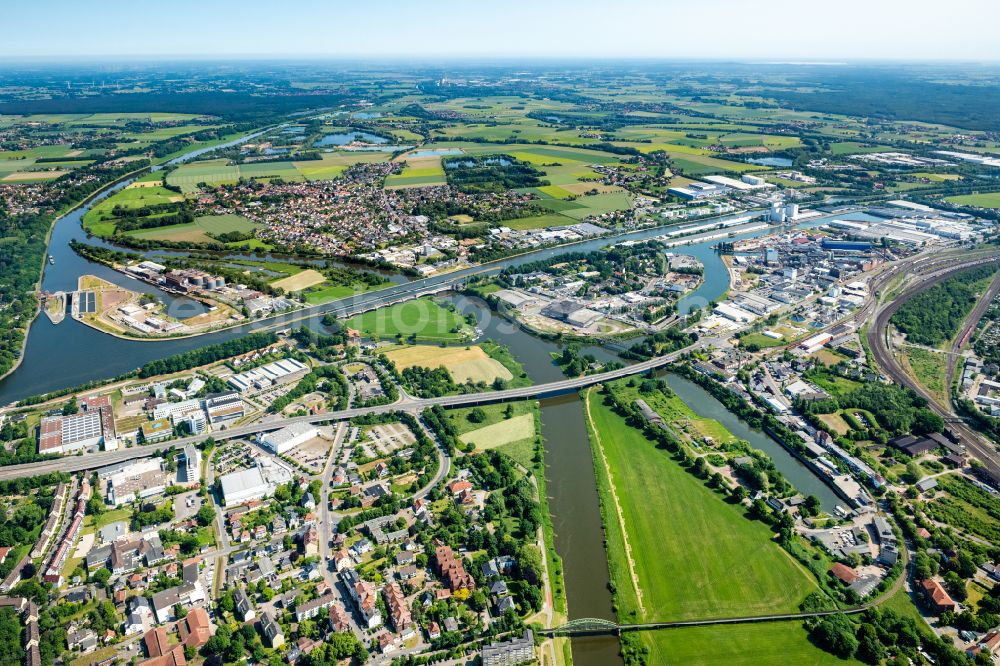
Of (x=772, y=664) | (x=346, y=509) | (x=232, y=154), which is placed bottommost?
(x=772, y=664)

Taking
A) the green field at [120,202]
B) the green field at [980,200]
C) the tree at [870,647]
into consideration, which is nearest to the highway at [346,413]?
the tree at [870,647]

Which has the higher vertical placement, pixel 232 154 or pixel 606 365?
pixel 232 154

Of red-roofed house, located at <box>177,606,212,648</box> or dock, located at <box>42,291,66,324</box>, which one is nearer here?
red-roofed house, located at <box>177,606,212,648</box>

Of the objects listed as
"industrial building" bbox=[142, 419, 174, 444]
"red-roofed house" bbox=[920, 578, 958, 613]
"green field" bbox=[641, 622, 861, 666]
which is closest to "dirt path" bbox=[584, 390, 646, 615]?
"green field" bbox=[641, 622, 861, 666]

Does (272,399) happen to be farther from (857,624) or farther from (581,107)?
(581,107)

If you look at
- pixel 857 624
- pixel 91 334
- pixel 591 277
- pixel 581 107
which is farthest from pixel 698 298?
pixel 581 107

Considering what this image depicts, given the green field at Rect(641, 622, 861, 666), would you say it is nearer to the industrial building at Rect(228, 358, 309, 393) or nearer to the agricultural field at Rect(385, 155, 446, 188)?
the industrial building at Rect(228, 358, 309, 393)

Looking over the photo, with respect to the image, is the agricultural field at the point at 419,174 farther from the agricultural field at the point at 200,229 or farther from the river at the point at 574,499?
the river at the point at 574,499

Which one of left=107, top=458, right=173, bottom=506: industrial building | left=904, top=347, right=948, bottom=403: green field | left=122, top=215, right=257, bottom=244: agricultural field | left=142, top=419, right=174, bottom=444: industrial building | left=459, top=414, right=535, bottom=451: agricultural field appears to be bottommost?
left=904, top=347, right=948, bottom=403: green field
